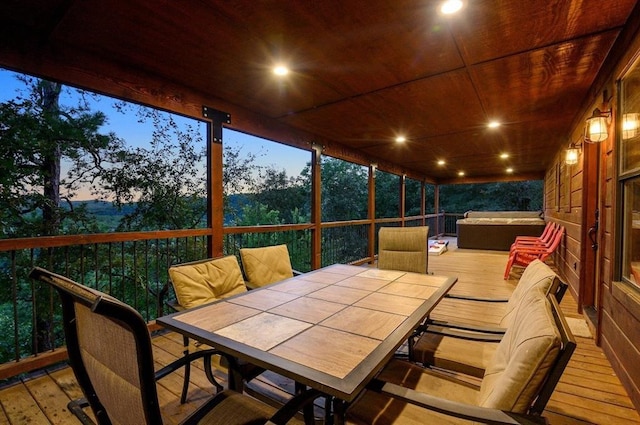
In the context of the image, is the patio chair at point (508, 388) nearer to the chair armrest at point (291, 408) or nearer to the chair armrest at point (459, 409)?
the chair armrest at point (459, 409)

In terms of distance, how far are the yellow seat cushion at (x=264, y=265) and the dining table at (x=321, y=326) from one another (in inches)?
21.4

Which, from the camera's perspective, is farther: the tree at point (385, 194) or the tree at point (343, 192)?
the tree at point (385, 194)

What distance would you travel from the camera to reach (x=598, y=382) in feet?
6.57

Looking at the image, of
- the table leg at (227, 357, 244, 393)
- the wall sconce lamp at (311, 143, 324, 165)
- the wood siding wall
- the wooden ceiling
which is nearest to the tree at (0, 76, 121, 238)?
the wooden ceiling

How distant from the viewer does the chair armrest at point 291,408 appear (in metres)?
0.93

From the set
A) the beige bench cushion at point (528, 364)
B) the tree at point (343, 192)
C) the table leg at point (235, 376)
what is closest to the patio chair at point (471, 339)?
the beige bench cushion at point (528, 364)

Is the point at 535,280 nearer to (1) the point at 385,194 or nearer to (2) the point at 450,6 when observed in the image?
(2) the point at 450,6

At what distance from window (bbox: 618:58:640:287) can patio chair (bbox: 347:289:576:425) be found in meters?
1.37

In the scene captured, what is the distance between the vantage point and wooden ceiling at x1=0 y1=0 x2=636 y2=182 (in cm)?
176

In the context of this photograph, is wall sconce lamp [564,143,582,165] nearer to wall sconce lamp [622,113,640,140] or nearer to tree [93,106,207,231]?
wall sconce lamp [622,113,640,140]

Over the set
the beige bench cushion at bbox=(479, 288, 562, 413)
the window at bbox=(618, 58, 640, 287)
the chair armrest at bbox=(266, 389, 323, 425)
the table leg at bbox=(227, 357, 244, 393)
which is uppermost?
the window at bbox=(618, 58, 640, 287)

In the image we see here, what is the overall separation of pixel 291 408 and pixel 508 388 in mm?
676

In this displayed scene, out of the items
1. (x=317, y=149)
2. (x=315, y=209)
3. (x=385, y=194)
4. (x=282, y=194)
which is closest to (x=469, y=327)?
(x=315, y=209)

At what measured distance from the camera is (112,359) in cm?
79
